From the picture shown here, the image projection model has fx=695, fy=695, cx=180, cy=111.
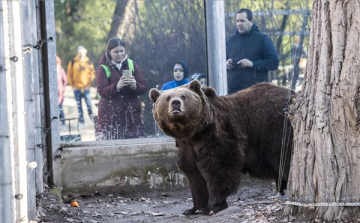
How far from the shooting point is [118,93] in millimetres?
11500

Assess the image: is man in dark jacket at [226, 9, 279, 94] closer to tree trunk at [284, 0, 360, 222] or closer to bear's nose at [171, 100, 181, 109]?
bear's nose at [171, 100, 181, 109]

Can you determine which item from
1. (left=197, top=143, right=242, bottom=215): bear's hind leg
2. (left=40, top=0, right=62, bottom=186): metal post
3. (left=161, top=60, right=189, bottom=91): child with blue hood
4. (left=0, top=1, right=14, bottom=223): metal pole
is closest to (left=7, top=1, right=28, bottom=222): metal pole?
(left=0, top=1, right=14, bottom=223): metal pole

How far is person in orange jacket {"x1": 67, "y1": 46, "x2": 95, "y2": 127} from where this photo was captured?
11336 mm

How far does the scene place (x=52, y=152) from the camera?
432 inches

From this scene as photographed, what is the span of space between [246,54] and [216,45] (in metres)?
0.55

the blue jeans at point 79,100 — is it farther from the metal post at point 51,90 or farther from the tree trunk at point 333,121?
the tree trunk at point 333,121

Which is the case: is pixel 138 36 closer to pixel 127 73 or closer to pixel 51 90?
pixel 127 73

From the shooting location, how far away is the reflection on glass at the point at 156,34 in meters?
11.3

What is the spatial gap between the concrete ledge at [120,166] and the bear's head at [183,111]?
2.48 metres

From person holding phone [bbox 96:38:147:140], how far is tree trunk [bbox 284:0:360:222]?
5617 millimetres

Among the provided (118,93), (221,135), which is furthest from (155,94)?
(118,93)

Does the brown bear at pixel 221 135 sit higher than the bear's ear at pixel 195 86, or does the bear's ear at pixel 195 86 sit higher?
the bear's ear at pixel 195 86

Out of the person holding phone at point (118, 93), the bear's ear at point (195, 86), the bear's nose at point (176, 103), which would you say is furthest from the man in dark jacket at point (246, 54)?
the bear's nose at point (176, 103)

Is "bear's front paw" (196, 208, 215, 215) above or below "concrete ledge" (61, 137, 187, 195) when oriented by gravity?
below
